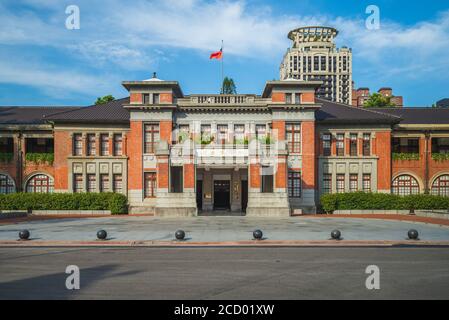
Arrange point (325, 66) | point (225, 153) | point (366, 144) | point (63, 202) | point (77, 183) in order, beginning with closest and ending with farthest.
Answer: point (225, 153) < point (63, 202) < point (77, 183) < point (366, 144) < point (325, 66)

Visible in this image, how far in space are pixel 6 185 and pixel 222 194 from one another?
22111 millimetres

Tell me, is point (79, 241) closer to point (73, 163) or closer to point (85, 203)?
point (85, 203)

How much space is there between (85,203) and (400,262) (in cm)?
2887

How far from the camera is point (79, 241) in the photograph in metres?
19.6

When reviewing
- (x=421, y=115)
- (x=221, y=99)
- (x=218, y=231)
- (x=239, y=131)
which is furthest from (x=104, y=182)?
(x=421, y=115)

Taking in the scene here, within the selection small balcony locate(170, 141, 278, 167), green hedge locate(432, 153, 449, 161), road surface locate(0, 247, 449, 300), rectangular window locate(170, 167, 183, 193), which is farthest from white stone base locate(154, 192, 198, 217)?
green hedge locate(432, 153, 449, 161)

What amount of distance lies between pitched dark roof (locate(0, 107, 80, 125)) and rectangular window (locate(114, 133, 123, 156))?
8.20 metres

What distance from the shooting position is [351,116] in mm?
40688

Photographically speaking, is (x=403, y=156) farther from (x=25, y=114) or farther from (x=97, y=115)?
(x=25, y=114)

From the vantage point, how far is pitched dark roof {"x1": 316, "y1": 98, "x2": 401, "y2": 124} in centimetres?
3959

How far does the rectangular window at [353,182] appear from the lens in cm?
4028

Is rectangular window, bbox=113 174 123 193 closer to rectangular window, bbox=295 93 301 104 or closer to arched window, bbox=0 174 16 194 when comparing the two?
arched window, bbox=0 174 16 194
